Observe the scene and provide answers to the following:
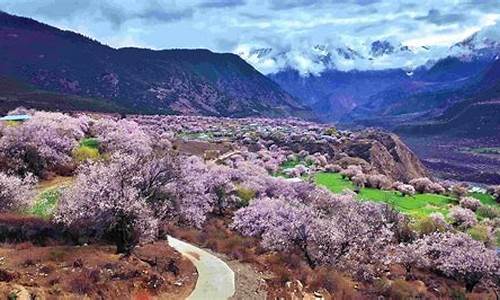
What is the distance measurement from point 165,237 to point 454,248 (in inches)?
1103

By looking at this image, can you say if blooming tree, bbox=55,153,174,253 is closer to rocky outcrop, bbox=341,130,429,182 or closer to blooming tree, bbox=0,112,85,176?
blooming tree, bbox=0,112,85,176

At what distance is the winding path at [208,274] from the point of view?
3173cm

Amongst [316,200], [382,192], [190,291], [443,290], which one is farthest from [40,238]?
[382,192]

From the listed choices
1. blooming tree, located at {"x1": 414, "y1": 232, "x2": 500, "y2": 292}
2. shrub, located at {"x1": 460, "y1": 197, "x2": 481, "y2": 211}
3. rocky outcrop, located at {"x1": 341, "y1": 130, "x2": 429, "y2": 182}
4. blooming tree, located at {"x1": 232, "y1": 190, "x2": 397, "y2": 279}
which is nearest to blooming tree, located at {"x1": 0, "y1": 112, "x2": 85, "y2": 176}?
blooming tree, located at {"x1": 232, "y1": 190, "x2": 397, "y2": 279}

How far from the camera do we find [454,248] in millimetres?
56125

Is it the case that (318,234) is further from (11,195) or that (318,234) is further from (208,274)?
(11,195)

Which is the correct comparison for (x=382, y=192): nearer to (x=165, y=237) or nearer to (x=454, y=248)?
(x=454, y=248)

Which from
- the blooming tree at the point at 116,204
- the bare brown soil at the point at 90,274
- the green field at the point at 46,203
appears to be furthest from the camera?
the green field at the point at 46,203

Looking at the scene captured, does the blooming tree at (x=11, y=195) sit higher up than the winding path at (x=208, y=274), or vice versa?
the blooming tree at (x=11, y=195)

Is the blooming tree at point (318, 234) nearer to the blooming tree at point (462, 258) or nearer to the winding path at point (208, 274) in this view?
the blooming tree at point (462, 258)

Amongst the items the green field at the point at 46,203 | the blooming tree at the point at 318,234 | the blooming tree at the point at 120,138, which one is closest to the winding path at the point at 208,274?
the blooming tree at the point at 318,234

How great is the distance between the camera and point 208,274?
3622 centimetres

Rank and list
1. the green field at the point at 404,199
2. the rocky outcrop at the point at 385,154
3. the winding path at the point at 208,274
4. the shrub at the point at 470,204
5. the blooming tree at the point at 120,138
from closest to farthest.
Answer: the winding path at the point at 208,274 → the blooming tree at the point at 120,138 → the green field at the point at 404,199 → the shrub at the point at 470,204 → the rocky outcrop at the point at 385,154

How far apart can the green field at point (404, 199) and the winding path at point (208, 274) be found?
141 feet
